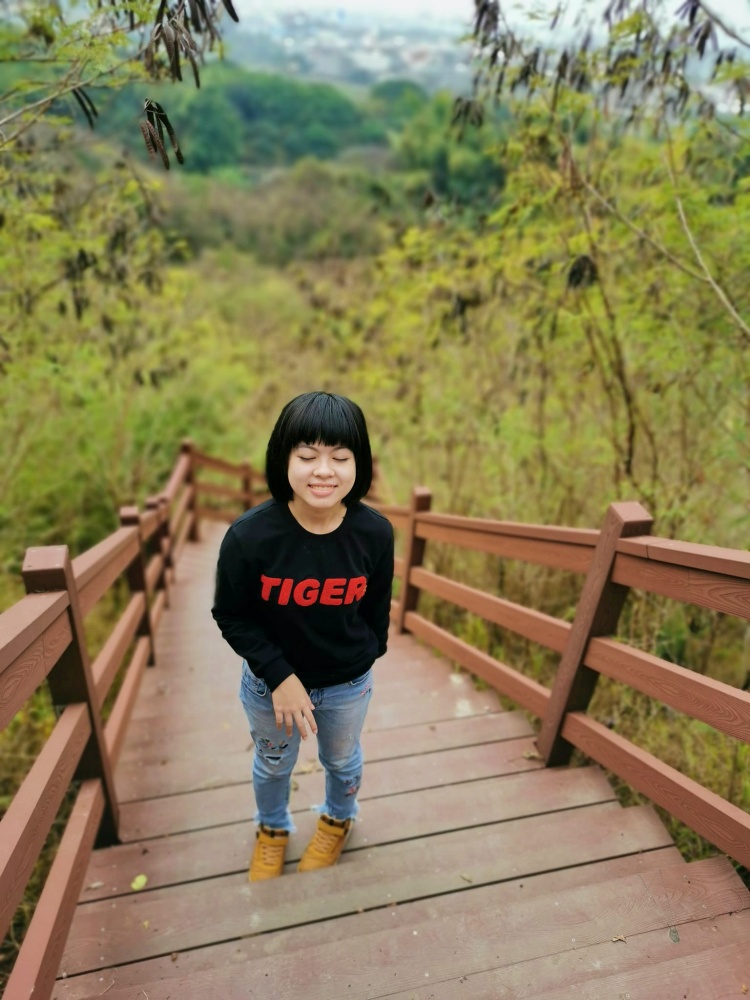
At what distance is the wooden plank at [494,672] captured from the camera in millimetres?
2391

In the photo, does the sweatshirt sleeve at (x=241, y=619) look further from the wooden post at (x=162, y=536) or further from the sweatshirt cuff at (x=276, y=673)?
the wooden post at (x=162, y=536)

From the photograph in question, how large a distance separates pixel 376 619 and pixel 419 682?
1.50 metres

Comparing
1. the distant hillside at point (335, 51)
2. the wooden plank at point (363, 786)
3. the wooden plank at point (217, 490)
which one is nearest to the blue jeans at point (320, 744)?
the wooden plank at point (363, 786)

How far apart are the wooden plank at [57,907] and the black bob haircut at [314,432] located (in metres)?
1.13

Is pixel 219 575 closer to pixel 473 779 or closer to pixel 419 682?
A: pixel 473 779

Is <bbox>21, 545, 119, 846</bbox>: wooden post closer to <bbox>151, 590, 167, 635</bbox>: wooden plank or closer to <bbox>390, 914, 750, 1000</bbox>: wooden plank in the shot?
<bbox>390, 914, 750, 1000</bbox>: wooden plank

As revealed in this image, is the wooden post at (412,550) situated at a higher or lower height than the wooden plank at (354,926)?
higher

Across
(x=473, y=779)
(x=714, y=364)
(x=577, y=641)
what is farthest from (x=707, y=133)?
(x=473, y=779)

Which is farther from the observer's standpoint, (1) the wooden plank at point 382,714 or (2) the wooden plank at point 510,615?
(1) the wooden plank at point 382,714

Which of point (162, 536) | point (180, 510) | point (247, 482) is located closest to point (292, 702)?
point (162, 536)

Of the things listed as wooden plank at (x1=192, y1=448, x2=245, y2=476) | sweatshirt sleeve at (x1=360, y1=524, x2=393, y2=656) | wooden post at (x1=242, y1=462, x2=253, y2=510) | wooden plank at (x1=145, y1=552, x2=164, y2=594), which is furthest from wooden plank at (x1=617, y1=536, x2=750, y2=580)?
wooden post at (x1=242, y1=462, x2=253, y2=510)

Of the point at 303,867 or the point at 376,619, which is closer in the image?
the point at 376,619

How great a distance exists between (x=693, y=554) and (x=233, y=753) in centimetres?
189

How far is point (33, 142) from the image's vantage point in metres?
3.71
